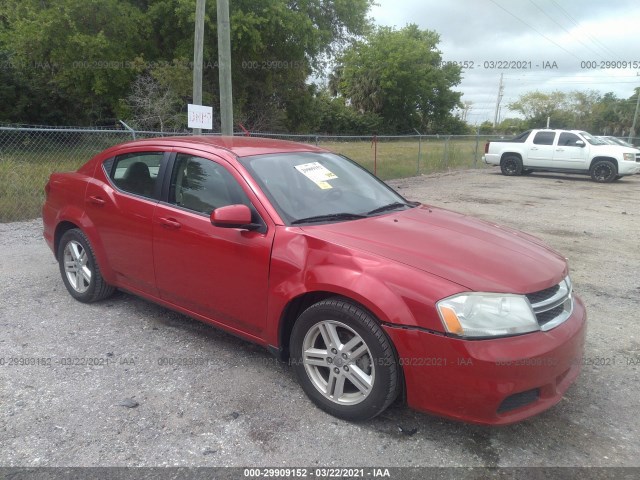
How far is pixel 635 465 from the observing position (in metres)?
2.60

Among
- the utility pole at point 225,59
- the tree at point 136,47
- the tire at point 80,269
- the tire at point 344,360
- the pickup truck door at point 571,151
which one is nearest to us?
the tire at point 344,360

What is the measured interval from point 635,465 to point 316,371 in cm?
174

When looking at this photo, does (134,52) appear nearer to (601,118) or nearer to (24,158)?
(24,158)

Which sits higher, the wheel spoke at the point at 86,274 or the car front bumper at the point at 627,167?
the car front bumper at the point at 627,167

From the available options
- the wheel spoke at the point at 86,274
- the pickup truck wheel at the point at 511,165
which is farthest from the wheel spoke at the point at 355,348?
the pickup truck wheel at the point at 511,165

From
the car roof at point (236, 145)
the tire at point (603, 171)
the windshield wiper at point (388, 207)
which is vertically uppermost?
the car roof at point (236, 145)

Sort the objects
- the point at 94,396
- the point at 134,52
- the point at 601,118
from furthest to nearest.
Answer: the point at 601,118 < the point at 134,52 < the point at 94,396

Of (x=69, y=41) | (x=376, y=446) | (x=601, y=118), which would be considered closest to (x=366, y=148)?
(x=376, y=446)

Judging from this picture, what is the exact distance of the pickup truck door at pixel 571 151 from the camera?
1720 centimetres

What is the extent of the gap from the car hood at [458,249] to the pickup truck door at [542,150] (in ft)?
52.1

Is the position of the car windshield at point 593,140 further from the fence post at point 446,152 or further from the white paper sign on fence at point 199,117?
the white paper sign on fence at point 199,117

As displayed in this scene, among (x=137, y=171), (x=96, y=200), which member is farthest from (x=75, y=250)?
(x=137, y=171)

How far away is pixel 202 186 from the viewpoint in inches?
142

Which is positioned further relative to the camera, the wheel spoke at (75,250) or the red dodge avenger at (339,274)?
the wheel spoke at (75,250)
